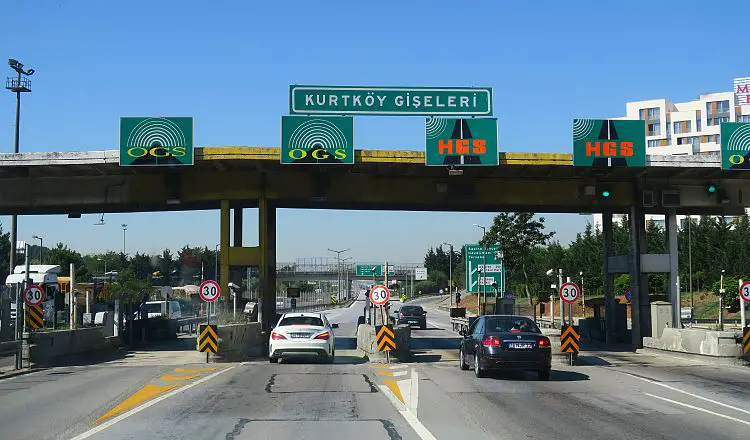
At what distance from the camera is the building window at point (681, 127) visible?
391ft

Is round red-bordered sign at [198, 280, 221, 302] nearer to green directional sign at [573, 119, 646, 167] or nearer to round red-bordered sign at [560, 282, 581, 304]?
round red-bordered sign at [560, 282, 581, 304]

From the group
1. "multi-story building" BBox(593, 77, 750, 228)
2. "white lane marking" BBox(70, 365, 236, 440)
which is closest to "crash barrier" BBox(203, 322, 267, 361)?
"white lane marking" BBox(70, 365, 236, 440)

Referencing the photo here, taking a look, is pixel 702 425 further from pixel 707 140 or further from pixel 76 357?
pixel 707 140

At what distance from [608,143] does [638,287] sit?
290 inches

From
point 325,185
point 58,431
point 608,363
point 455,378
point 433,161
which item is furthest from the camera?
point 325,185

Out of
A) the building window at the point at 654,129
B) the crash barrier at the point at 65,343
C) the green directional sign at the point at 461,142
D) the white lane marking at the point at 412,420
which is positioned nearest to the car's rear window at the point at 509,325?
the white lane marking at the point at 412,420

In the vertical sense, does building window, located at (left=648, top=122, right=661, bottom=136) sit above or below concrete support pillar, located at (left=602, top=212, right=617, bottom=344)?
above

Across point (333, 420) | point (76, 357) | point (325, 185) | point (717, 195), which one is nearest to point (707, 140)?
point (717, 195)

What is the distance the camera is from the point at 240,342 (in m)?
27.8

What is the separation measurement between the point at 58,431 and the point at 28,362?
1294 cm

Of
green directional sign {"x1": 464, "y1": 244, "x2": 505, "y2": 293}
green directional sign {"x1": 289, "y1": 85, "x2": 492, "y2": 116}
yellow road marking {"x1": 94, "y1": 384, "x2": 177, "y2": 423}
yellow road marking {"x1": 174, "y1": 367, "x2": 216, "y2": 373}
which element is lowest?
yellow road marking {"x1": 174, "y1": 367, "x2": 216, "y2": 373}

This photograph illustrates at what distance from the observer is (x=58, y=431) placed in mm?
10930

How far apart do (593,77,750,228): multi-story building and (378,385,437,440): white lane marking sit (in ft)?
337

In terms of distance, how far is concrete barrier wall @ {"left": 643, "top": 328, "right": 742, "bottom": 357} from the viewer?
24109mm
